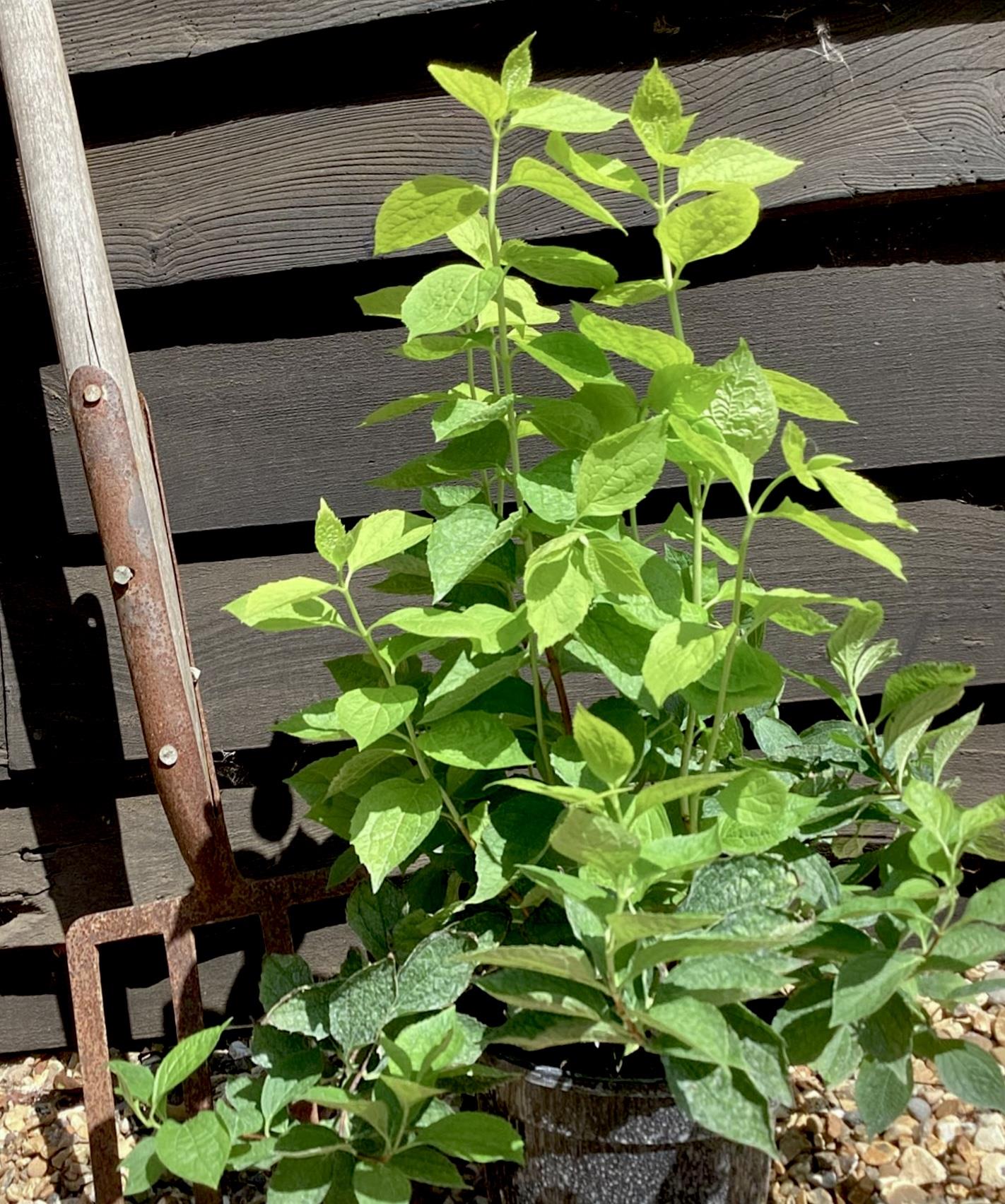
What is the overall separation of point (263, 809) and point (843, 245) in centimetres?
100

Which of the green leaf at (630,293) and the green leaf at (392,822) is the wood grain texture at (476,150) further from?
the green leaf at (392,822)

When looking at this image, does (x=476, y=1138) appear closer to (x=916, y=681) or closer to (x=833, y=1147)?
(x=916, y=681)

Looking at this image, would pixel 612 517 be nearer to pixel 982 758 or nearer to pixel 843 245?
pixel 843 245

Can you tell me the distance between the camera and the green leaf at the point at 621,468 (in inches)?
→ 24.0

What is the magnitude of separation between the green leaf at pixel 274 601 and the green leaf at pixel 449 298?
0.19m

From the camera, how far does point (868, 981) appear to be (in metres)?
0.57

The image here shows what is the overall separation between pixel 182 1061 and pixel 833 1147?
2.40ft

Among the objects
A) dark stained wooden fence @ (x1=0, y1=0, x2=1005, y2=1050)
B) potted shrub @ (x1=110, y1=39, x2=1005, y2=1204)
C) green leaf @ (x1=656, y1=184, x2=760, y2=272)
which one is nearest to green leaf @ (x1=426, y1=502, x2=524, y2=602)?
potted shrub @ (x1=110, y1=39, x2=1005, y2=1204)

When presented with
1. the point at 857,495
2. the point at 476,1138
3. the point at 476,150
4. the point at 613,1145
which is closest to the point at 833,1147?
the point at 613,1145

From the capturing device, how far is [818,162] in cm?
110

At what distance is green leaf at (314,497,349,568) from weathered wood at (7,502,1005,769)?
51cm

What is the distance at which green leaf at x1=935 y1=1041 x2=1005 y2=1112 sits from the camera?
0.60m

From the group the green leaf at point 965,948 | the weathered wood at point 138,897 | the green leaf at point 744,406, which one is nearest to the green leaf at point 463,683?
the green leaf at point 744,406

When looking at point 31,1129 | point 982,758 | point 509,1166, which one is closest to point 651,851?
point 509,1166
